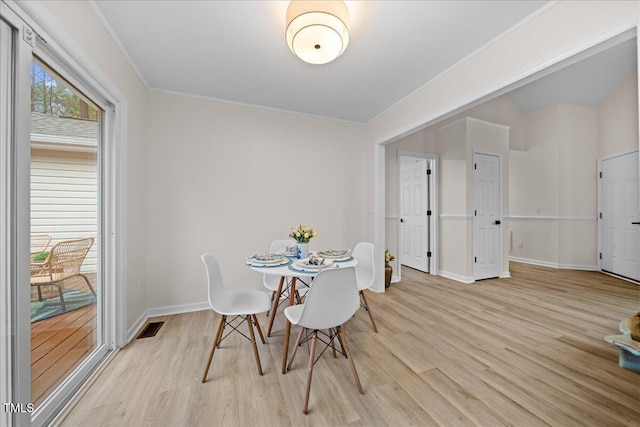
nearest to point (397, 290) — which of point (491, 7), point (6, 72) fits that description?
point (491, 7)

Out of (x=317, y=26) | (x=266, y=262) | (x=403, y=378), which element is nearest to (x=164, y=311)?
(x=266, y=262)

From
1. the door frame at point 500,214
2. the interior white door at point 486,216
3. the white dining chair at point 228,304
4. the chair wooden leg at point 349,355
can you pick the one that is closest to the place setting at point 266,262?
the white dining chair at point 228,304

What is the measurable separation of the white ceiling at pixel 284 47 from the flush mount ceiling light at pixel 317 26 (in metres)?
0.26

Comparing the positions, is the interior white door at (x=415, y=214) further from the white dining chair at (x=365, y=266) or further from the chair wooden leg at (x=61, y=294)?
the chair wooden leg at (x=61, y=294)

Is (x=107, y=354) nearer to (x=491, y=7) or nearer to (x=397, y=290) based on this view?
(x=397, y=290)

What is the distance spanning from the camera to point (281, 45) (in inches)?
79.8

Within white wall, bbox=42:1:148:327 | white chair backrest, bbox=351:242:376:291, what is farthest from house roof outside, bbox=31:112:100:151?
white chair backrest, bbox=351:242:376:291

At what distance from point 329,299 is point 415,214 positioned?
380 centimetres

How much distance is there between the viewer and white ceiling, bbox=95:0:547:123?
1.68 meters

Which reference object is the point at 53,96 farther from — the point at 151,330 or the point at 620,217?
the point at 620,217

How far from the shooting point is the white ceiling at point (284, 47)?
1.68 metres

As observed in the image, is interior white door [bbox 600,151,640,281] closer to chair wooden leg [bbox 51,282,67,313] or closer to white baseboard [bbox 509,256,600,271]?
white baseboard [bbox 509,256,600,271]

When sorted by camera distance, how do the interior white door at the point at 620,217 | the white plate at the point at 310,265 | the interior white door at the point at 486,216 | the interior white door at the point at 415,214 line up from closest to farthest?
the white plate at the point at 310,265, the interior white door at the point at 620,217, the interior white door at the point at 486,216, the interior white door at the point at 415,214

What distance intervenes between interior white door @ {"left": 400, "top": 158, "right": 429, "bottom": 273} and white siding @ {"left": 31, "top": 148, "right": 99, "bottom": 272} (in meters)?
4.61
